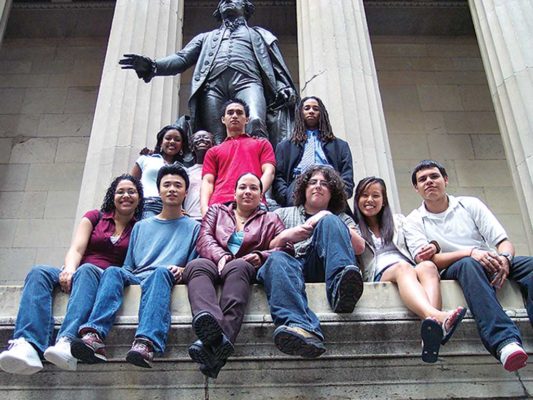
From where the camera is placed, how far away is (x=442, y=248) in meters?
6.00

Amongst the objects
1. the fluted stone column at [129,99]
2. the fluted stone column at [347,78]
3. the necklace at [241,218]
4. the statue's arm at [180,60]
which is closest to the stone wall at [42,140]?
the fluted stone column at [129,99]

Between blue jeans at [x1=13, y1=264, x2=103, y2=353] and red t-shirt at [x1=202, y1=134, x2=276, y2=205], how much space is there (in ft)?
6.67

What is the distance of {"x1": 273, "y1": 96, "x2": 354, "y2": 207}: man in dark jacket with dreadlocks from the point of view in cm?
748

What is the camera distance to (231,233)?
19.1ft

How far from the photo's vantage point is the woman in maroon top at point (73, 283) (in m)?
4.66

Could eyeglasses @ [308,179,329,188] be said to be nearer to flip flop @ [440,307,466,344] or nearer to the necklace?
the necklace

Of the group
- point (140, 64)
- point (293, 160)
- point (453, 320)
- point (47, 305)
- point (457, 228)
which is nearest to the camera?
point (453, 320)

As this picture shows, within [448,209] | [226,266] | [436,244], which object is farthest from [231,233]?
[448,209]

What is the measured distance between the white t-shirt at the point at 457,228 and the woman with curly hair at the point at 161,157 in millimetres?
2737

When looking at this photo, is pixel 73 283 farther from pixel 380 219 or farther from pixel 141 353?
pixel 380 219

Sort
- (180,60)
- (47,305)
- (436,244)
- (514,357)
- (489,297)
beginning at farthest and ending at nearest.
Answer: (180,60), (436,244), (47,305), (489,297), (514,357)

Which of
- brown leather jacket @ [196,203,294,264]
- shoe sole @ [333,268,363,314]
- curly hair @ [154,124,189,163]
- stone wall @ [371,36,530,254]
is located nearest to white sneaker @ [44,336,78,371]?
brown leather jacket @ [196,203,294,264]

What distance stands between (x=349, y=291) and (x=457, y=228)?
4.95 feet

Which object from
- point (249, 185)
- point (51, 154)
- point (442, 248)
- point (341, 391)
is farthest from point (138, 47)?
point (341, 391)
